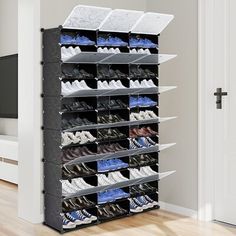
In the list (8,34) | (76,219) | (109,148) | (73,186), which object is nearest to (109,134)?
(109,148)

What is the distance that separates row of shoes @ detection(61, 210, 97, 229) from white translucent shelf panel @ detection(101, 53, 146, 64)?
1.38 m

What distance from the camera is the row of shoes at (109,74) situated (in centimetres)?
413

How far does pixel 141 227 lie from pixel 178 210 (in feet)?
1.94

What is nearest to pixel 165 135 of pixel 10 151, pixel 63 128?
pixel 63 128

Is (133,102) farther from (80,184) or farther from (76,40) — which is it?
(80,184)

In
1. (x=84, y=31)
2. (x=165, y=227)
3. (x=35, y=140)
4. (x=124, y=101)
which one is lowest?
(x=165, y=227)

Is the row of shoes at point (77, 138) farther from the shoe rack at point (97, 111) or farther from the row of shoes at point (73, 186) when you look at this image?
the row of shoes at point (73, 186)

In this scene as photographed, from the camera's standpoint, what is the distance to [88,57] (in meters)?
3.87

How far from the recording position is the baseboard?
14.1ft

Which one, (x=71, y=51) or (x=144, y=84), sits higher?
(x=71, y=51)
